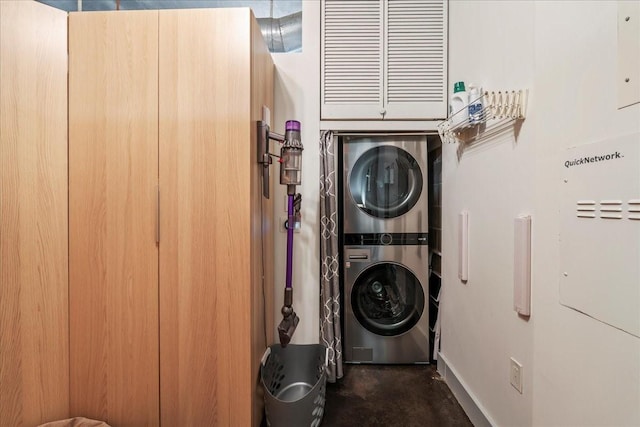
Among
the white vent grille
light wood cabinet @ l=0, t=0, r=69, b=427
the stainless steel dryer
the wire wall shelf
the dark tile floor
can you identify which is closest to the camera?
the white vent grille

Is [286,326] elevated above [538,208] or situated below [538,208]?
below

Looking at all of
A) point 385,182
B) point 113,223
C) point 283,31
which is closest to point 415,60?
point 385,182

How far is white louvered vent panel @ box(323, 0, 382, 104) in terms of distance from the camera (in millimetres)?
1899

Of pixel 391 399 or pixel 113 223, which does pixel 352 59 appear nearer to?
pixel 113 223

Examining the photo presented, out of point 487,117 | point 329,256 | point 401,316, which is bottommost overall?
point 401,316

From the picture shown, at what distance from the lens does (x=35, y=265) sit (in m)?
1.29

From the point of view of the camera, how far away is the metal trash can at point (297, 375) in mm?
1431

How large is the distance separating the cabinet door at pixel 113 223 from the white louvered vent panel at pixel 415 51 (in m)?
1.51

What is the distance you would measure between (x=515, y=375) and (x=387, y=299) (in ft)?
3.35

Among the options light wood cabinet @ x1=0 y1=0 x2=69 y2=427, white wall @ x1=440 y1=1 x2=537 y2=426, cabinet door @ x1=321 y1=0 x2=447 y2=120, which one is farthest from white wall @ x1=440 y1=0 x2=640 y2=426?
light wood cabinet @ x1=0 y1=0 x2=69 y2=427

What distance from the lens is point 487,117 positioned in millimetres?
1319

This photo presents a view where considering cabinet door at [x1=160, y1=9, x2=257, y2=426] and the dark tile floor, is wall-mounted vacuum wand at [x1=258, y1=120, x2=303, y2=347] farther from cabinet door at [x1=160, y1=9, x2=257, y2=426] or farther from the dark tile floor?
the dark tile floor

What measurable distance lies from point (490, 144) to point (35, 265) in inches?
92.6

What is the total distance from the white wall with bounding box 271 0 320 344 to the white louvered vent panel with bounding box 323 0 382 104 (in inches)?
3.7
